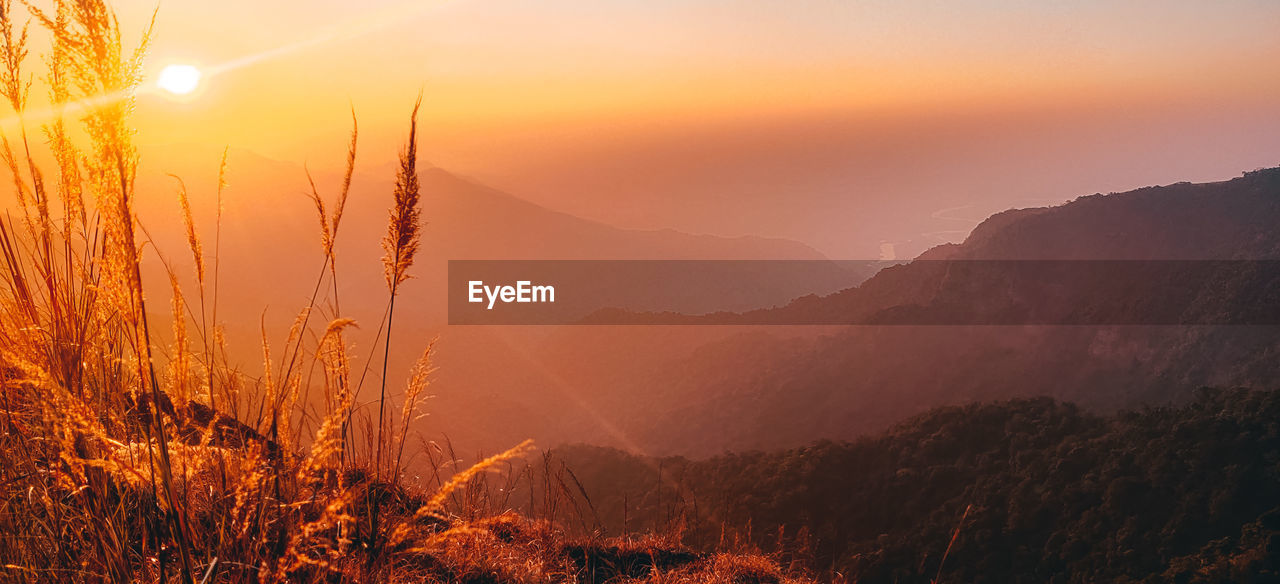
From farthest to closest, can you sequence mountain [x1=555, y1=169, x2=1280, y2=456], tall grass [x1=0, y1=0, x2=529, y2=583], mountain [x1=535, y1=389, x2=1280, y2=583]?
mountain [x1=555, y1=169, x2=1280, y2=456], mountain [x1=535, y1=389, x2=1280, y2=583], tall grass [x1=0, y1=0, x2=529, y2=583]

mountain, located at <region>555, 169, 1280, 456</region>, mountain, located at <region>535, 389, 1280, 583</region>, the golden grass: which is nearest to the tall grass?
the golden grass

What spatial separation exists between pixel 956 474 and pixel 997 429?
5272mm

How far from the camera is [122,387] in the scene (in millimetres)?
1732

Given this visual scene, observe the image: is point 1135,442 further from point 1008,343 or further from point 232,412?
point 232,412

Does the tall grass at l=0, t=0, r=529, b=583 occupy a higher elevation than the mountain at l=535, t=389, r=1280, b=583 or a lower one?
higher

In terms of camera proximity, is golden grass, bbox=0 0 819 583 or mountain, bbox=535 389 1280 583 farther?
mountain, bbox=535 389 1280 583

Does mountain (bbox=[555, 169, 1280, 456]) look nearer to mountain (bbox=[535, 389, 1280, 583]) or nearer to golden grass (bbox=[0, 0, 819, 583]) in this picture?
mountain (bbox=[535, 389, 1280, 583])

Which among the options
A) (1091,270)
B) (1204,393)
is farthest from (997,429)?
(1091,270)

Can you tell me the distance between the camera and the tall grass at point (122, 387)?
4.14 ft

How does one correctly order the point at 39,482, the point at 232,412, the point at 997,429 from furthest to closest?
the point at 997,429, the point at 232,412, the point at 39,482

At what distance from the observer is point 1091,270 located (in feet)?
220

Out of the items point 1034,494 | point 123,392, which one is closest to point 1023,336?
point 1034,494

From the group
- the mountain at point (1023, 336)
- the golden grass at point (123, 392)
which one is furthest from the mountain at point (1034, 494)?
the golden grass at point (123, 392)

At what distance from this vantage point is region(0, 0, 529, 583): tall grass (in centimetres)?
126
